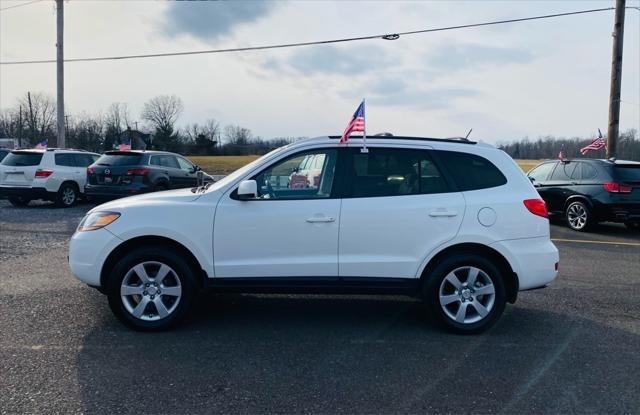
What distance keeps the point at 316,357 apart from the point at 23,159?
43.6ft

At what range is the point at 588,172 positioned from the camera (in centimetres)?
1148

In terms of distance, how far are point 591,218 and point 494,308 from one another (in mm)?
7812

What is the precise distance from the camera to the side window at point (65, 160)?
1462 cm

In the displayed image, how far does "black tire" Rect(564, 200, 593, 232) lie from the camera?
36.9ft

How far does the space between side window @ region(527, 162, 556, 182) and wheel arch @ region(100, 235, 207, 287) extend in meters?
10.6

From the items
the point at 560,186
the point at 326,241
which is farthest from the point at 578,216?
the point at 326,241

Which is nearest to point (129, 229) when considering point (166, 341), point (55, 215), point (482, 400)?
point (166, 341)

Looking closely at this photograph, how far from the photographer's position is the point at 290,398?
3479 millimetres

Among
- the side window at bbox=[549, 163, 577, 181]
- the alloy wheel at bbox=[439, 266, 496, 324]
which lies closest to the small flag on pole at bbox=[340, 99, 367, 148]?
the alloy wheel at bbox=[439, 266, 496, 324]

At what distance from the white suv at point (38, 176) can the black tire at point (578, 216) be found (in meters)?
13.5

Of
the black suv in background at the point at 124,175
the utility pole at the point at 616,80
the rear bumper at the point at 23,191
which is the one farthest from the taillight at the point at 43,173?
the utility pole at the point at 616,80

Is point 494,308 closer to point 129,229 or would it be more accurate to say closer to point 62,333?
point 129,229

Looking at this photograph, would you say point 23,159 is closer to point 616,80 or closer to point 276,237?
point 276,237

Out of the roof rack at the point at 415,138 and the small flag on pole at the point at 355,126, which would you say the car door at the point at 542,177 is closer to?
the roof rack at the point at 415,138
